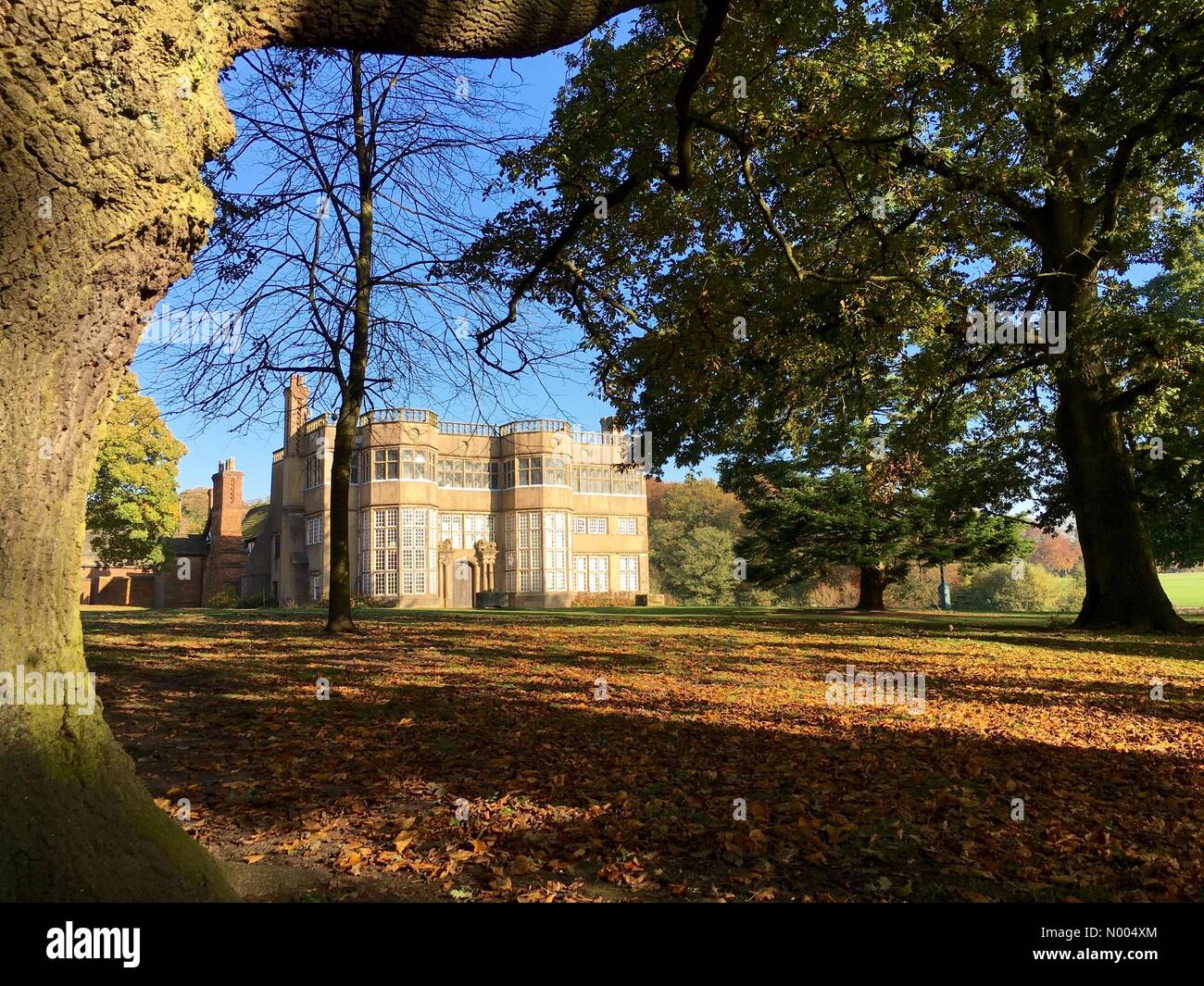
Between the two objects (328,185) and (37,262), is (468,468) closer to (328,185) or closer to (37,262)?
(328,185)

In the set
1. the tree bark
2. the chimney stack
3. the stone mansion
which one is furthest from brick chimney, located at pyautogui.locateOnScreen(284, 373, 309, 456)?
the stone mansion

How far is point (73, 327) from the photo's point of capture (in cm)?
309

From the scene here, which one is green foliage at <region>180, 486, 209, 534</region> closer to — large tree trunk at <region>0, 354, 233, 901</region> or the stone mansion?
the stone mansion

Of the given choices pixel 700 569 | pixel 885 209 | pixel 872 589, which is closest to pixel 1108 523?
pixel 885 209

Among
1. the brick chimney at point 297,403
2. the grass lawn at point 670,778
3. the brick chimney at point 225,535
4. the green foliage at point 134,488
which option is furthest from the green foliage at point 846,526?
the brick chimney at point 225,535

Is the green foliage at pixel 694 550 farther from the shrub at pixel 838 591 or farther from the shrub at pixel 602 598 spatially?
the shrub at pixel 602 598

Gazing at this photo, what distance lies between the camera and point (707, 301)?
34.4ft

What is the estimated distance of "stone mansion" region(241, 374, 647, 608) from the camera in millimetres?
43562

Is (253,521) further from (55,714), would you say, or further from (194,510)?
(55,714)

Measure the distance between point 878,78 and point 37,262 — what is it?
958cm

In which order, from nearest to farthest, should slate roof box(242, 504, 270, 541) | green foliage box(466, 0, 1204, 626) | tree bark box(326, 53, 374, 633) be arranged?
green foliage box(466, 0, 1204, 626) < tree bark box(326, 53, 374, 633) < slate roof box(242, 504, 270, 541)

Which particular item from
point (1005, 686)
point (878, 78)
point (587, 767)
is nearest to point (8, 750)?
point (587, 767)

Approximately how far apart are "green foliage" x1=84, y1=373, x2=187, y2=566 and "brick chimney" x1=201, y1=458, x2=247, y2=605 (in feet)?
30.3

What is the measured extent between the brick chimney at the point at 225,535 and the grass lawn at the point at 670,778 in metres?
43.9
